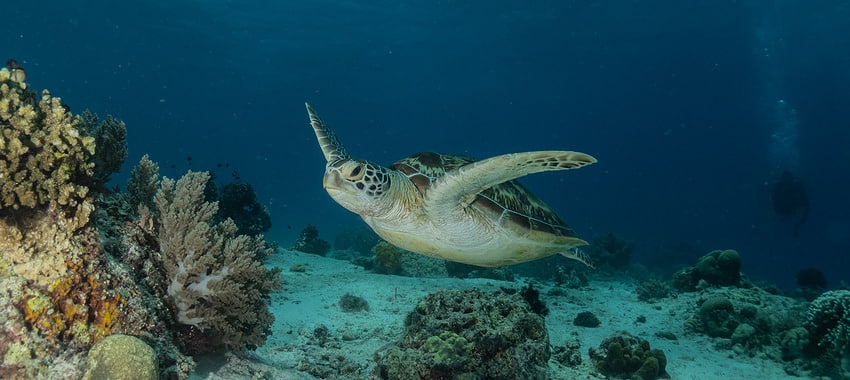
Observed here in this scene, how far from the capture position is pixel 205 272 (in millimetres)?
2920

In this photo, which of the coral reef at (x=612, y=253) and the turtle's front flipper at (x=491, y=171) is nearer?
the turtle's front flipper at (x=491, y=171)

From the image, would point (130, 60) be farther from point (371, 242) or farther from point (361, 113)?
point (371, 242)

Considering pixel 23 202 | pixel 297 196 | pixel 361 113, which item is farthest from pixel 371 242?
pixel 297 196

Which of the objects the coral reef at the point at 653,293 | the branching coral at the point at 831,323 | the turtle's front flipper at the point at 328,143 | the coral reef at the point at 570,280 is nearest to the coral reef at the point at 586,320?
the branching coral at the point at 831,323

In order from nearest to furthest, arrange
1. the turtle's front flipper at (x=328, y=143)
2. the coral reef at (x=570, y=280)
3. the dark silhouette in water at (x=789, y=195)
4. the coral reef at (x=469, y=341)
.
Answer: the coral reef at (x=469, y=341) < the turtle's front flipper at (x=328, y=143) < the coral reef at (x=570, y=280) < the dark silhouette in water at (x=789, y=195)

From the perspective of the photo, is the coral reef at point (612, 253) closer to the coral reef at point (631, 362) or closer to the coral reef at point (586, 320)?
the coral reef at point (586, 320)

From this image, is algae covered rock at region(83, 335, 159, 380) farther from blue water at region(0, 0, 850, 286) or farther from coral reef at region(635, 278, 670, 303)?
blue water at region(0, 0, 850, 286)

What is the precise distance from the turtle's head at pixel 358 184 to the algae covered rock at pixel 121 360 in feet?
6.84

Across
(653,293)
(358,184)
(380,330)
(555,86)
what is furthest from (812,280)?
(555,86)

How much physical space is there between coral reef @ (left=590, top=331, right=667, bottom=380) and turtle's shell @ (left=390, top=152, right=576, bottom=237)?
1465 mm

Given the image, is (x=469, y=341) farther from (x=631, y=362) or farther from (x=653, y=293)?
(x=653, y=293)

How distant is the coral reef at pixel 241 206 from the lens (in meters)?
11.0

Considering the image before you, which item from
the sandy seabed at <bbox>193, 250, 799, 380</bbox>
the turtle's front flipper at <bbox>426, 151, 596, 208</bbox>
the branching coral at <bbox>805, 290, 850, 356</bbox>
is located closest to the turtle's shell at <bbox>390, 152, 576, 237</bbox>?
the turtle's front flipper at <bbox>426, 151, 596, 208</bbox>

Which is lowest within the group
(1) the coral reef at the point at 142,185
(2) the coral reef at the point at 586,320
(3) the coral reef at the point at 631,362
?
(3) the coral reef at the point at 631,362
